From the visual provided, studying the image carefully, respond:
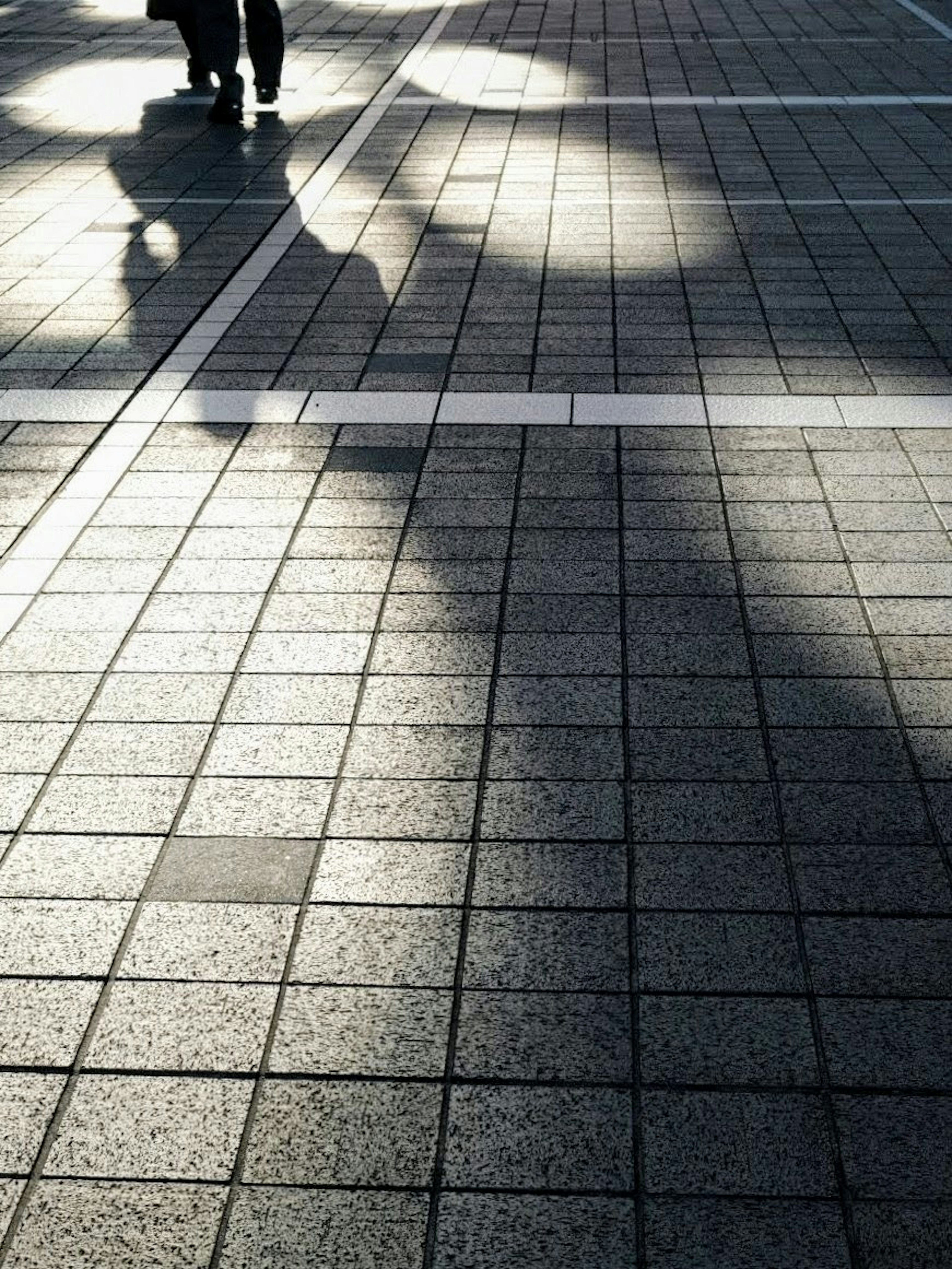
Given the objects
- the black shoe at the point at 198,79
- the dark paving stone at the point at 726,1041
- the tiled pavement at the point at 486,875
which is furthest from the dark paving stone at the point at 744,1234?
the black shoe at the point at 198,79

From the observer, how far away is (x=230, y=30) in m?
10.5

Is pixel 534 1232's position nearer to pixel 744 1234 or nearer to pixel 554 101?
pixel 744 1234

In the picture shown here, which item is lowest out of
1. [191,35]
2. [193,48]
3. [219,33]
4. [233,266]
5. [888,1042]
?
[233,266]

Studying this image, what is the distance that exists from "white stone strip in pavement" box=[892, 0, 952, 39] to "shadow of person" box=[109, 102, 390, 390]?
7170 mm

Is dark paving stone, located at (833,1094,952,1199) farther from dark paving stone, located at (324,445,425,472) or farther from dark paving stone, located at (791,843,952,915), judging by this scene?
dark paving stone, located at (324,445,425,472)

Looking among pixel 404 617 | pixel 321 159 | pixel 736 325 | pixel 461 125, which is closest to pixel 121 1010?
pixel 404 617

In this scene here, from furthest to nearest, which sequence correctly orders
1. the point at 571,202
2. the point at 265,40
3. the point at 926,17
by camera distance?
the point at 926,17
the point at 265,40
the point at 571,202

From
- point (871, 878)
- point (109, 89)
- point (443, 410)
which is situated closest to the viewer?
point (871, 878)

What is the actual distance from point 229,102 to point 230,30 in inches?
21.5

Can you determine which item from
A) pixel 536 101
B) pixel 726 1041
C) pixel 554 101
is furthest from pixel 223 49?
pixel 726 1041

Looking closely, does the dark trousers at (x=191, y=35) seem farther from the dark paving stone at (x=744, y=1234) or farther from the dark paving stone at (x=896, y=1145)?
the dark paving stone at (x=744, y=1234)

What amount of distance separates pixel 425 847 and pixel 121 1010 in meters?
0.82

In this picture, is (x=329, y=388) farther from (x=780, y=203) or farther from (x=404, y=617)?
(x=780, y=203)

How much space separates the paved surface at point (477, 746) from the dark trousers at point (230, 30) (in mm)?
2992
